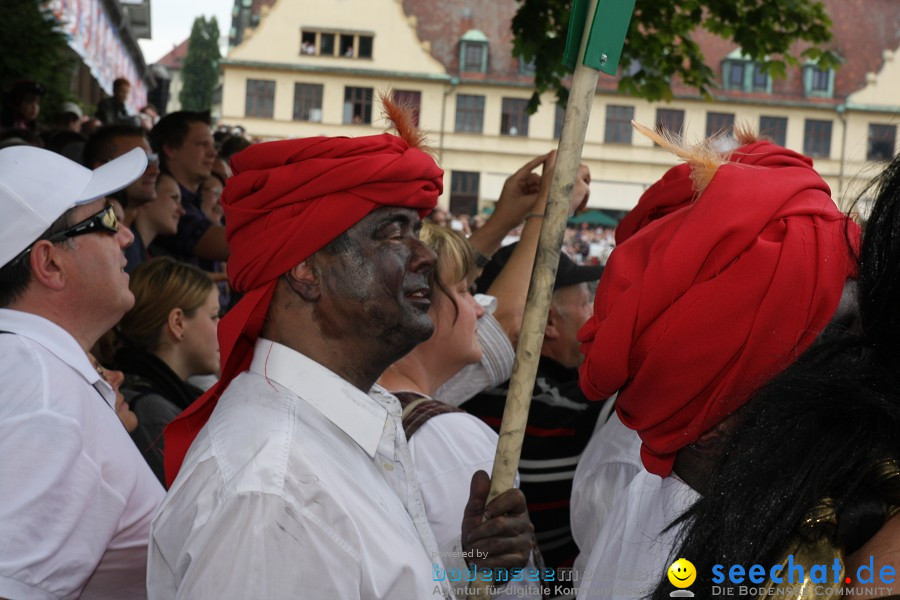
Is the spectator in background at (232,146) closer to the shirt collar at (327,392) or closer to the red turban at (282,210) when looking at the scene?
the red turban at (282,210)

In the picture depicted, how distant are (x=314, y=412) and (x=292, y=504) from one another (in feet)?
1.13

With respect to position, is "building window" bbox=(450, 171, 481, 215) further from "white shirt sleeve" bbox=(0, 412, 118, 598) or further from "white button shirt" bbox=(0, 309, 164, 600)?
"white shirt sleeve" bbox=(0, 412, 118, 598)

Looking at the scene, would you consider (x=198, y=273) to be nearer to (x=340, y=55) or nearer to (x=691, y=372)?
(x=691, y=372)

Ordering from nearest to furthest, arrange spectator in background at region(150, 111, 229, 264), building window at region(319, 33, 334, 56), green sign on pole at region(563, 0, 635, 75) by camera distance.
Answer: green sign on pole at region(563, 0, 635, 75) < spectator in background at region(150, 111, 229, 264) < building window at region(319, 33, 334, 56)

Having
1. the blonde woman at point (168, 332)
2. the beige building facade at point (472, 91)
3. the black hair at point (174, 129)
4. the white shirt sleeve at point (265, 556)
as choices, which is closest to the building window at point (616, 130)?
the beige building facade at point (472, 91)

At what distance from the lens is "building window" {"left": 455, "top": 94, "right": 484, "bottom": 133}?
176 ft

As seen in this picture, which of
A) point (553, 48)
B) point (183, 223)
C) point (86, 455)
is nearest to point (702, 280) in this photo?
point (86, 455)

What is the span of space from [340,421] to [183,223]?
4.68 meters

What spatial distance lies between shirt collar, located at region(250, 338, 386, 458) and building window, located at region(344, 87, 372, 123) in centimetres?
5185

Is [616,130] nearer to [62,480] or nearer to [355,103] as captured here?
[355,103]

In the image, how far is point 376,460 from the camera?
231 cm

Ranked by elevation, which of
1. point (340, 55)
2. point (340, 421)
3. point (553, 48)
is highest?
point (340, 55)

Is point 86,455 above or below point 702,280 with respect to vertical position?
below

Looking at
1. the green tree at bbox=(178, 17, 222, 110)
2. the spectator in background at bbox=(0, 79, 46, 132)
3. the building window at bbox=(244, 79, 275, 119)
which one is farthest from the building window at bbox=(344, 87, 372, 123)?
the spectator in background at bbox=(0, 79, 46, 132)
